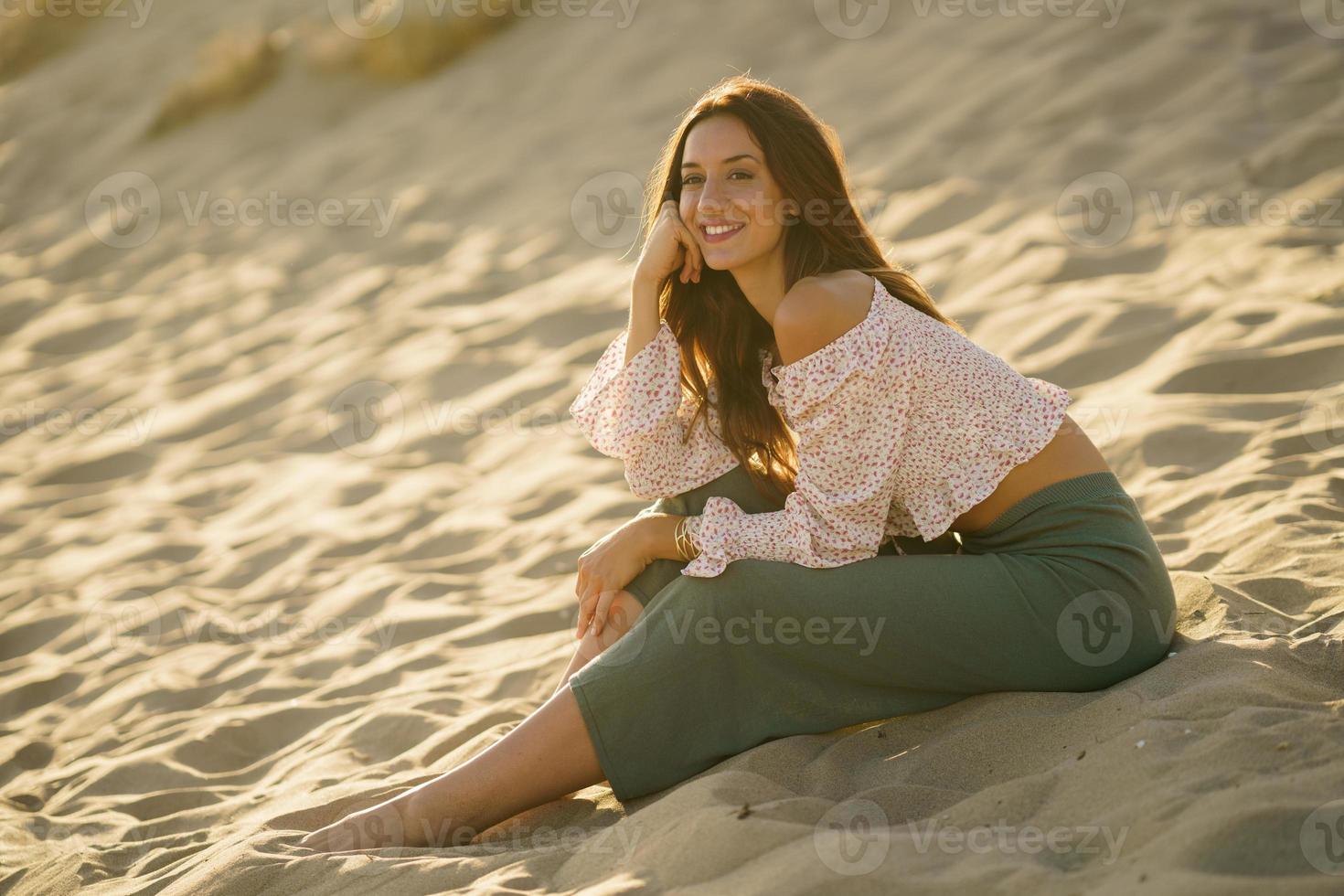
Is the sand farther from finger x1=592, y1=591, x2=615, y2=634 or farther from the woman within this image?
finger x1=592, y1=591, x2=615, y2=634

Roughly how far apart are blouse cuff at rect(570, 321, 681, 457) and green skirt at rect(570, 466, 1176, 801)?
0.55 metres

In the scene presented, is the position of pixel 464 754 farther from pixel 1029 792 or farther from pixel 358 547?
pixel 358 547

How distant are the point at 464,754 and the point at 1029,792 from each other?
1.47 m

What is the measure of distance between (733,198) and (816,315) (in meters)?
0.44

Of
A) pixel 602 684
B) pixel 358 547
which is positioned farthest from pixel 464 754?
pixel 358 547


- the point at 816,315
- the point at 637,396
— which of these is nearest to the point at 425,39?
the point at 637,396

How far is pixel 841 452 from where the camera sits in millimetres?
2625

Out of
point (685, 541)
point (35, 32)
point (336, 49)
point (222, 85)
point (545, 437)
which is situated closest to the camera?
point (685, 541)

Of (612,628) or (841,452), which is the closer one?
(841,452)

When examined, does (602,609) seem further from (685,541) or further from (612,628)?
(685,541)

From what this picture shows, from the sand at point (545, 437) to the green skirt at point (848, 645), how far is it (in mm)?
72

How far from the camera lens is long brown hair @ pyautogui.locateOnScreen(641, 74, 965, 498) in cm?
288

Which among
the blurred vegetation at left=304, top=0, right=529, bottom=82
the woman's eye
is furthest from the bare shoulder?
the blurred vegetation at left=304, top=0, right=529, bottom=82

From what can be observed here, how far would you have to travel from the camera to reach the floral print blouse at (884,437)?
2.59m
